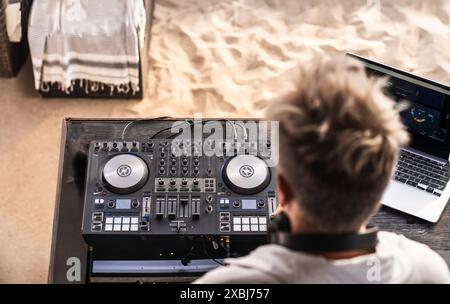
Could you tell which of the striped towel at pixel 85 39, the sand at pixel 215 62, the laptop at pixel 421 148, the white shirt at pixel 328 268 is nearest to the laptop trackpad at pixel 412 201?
the laptop at pixel 421 148

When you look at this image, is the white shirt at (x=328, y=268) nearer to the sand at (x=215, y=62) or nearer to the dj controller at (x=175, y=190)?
the dj controller at (x=175, y=190)

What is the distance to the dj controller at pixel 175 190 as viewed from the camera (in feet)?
5.34

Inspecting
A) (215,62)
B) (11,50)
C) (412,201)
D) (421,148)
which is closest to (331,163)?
(412,201)

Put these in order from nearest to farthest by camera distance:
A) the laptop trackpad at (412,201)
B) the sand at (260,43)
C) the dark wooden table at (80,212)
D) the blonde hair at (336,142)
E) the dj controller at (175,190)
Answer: the blonde hair at (336,142) → the dj controller at (175,190) → the dark wooden table at (80,212) → the laptop trackpad at (412,201) → the sand at (260,43)

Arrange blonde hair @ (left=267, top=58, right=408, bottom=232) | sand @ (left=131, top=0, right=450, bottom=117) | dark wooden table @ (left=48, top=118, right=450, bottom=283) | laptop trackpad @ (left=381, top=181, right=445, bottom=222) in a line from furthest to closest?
sand @ (left=131, top=0, right=450, bottom=117)
laptop trackpad @ (left=381, top=181, right=445, bottom=222)
dark wooden table @ (left=48, top=118, right=450, bottom=283)
blonde hair @ (left=267, top=58, right=408, bottom=232)

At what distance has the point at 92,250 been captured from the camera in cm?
175

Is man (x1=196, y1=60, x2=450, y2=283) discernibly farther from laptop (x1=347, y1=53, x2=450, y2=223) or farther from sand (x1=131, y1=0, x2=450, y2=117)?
sand (x1=131, y1=0, x2=450, y2=117)

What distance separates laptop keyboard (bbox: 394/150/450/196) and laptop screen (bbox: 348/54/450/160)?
4 centimetres

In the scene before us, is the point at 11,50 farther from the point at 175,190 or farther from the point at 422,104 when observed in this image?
the point at 422,104

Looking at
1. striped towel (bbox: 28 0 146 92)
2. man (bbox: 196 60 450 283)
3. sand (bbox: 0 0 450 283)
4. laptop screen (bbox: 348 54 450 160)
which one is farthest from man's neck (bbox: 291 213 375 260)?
striped towel (bbox: 28 0 146 92)

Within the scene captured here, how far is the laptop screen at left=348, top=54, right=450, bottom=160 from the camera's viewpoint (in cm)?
186

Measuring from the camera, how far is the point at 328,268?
1.12 m

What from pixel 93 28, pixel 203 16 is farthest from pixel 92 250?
pixel 203 16

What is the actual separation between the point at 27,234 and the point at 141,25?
934 millimetres
